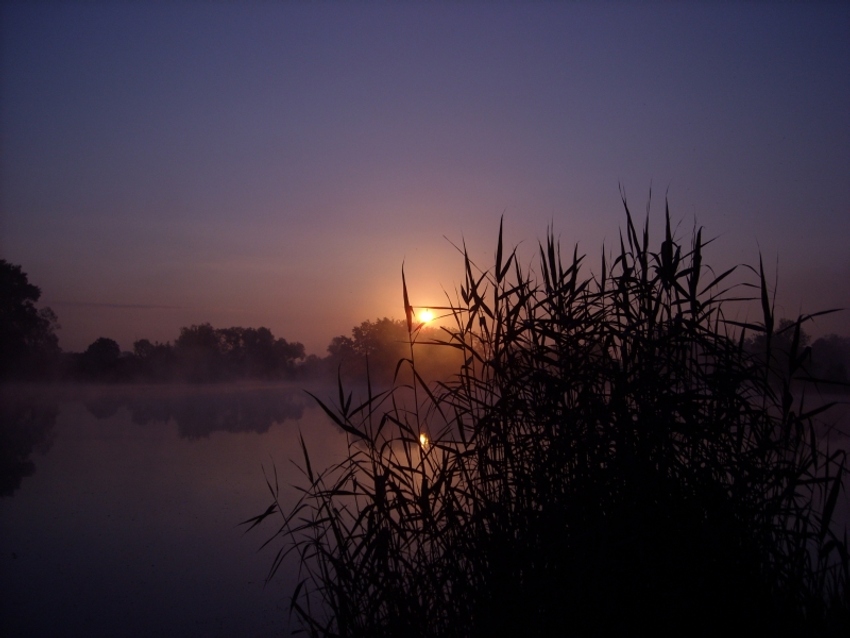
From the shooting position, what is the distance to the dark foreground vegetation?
2453 mm

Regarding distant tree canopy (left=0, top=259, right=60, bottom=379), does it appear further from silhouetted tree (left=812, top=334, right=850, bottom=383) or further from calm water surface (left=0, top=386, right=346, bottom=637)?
silhouetted tree (left=812, top=334, right=850, bottom=383)

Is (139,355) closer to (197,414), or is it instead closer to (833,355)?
(197,414)

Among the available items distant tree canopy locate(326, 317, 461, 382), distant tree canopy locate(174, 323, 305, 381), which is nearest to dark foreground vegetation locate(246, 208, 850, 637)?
distant tree canopy locate(326, 317, 461, 382)

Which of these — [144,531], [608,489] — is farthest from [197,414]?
[608,489]

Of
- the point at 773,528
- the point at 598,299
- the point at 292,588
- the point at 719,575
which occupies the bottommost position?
the point at 292,588

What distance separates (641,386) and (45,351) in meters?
28.1

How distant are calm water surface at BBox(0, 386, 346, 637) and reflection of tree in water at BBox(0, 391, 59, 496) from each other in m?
0.06

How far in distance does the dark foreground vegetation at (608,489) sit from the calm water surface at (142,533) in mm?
2051

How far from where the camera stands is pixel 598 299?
324cm

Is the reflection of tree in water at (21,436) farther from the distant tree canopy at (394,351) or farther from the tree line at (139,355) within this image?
the distant tree canopy at (394,351)

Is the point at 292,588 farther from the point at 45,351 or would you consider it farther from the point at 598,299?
the point at 45,351

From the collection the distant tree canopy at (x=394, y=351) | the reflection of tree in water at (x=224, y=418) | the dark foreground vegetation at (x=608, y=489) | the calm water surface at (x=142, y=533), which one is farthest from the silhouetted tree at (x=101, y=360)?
the dark foreground vegetation at (x=608, y=489)

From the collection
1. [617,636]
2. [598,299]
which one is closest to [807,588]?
[617,636]

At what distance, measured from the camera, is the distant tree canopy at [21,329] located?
18969 mm
